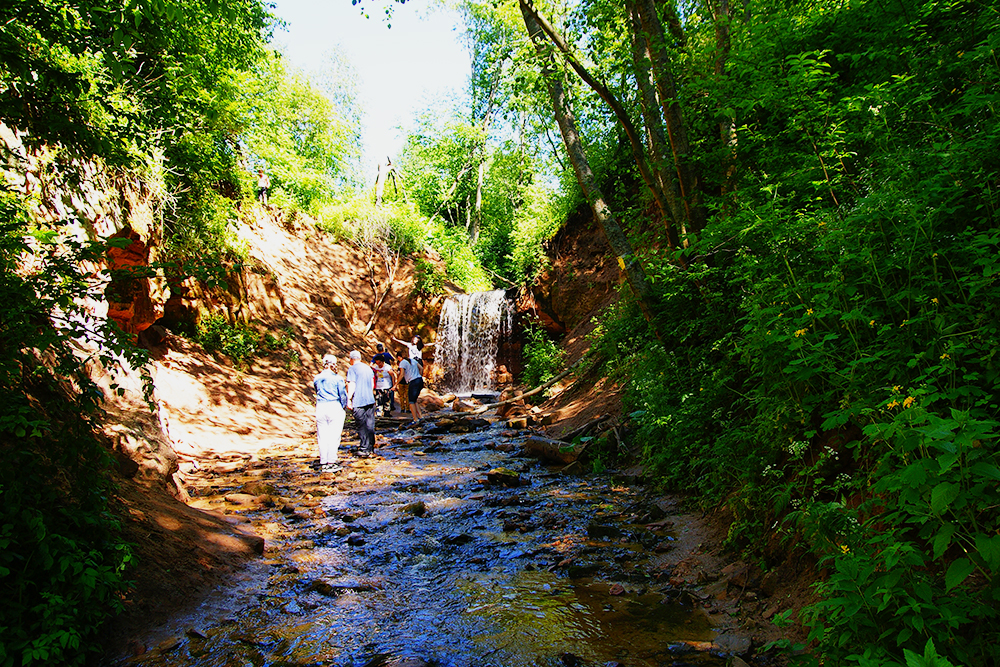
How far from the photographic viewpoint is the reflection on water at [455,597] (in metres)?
3.27

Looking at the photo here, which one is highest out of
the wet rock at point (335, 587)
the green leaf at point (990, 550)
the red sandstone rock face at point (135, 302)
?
the red sandstone rock face at point (135, 302)

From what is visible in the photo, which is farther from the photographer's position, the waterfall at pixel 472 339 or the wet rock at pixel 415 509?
the waterfall at pixel 472 339

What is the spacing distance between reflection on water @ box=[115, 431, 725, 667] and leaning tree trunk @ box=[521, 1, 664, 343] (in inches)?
106

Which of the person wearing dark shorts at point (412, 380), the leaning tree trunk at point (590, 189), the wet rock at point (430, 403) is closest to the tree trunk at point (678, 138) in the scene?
the leaning tree trunk at point (590, 189)

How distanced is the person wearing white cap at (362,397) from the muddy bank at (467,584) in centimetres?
250

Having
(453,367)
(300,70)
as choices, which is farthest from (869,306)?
(300,70)

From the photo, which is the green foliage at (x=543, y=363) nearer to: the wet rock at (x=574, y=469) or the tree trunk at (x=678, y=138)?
the wet rock at (x=574, y=469)

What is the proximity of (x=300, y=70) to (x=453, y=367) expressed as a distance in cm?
2199

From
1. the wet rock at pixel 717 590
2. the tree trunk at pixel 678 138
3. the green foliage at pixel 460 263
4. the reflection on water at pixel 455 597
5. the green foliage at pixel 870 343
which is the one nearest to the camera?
the green foliage at pixel 870 343

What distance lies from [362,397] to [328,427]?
107 cm

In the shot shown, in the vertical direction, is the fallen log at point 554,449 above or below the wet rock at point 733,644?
above

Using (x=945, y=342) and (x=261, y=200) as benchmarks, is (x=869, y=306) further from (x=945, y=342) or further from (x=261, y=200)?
(x=261, y=200)

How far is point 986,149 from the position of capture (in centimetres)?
279

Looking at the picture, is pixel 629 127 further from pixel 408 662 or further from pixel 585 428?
pixel 408 662
